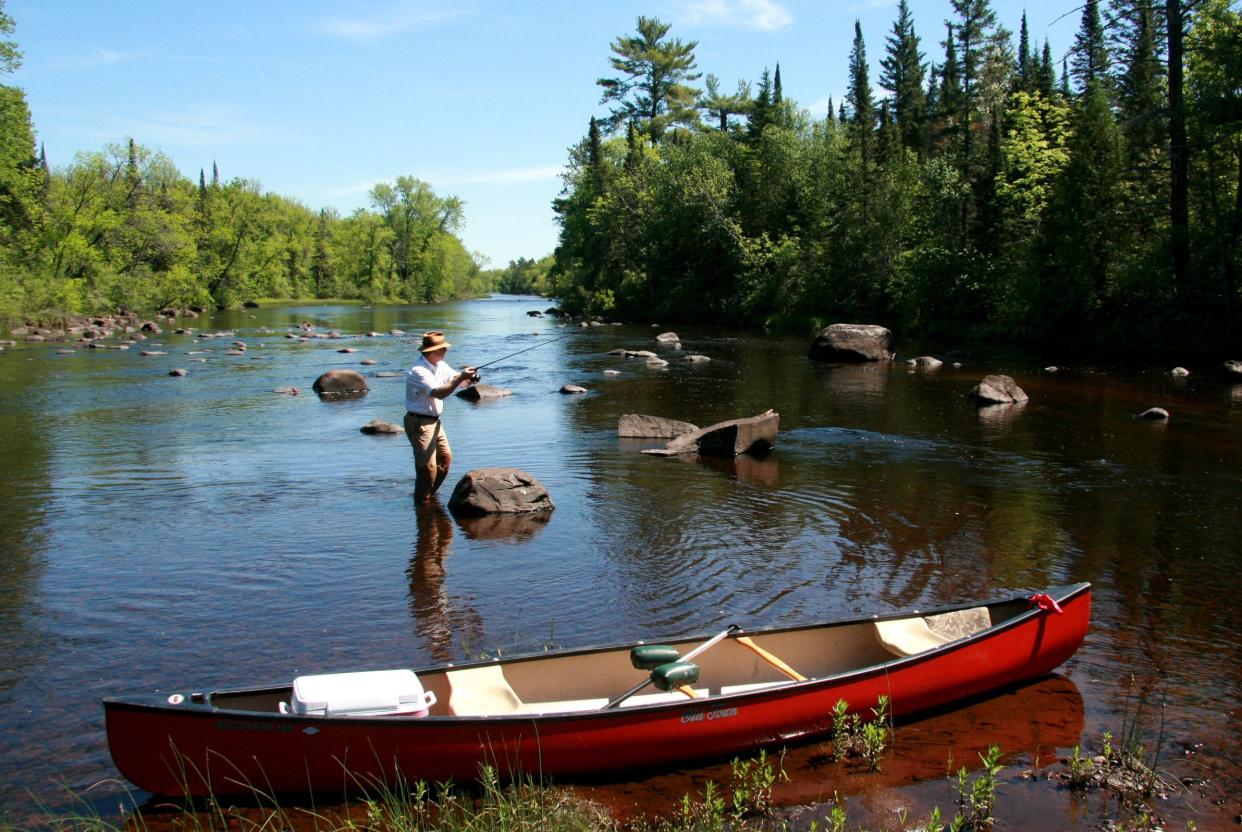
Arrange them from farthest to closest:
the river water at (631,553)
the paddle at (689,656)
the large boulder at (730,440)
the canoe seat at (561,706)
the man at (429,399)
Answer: the large boulder at (730,440)
the man at (429,399)
the river water at (631,553)
the canoe seat at (561,706)
the paddle at (689,656)

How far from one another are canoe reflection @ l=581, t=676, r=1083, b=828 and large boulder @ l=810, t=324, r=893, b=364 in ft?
92.0

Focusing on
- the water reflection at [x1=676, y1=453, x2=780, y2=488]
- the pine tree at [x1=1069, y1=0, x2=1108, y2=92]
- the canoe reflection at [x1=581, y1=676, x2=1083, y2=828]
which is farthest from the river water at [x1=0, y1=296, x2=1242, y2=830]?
the pine tree at [x1=1069, y1=0, x2=1108, y2=92]

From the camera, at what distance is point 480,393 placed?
1050 inches

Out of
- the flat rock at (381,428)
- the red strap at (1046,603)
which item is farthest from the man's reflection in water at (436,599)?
the flat rock at (381,428)

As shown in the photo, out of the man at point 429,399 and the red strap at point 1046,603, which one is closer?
the red strap at point 1046,603

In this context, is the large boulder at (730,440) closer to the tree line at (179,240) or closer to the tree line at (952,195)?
the tree line at (952,195)

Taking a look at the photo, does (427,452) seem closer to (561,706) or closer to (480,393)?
(561,706)

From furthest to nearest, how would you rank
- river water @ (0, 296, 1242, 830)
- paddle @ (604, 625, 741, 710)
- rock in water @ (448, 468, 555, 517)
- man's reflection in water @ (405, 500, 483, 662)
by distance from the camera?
rock in water @ (448, 468, 555, 517)
man's reflection in water @ (405, 500, 483, 662)
river water @ (0, 296, 1242, 830)
paddle @ (604, 625, 741, 710)

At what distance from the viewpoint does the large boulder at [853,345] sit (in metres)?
34.9

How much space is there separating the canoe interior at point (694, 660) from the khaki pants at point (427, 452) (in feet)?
22.0

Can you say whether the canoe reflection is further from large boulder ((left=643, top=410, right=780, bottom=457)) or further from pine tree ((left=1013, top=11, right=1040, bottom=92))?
pine tree ((left=1013, top=11, right=1040, bottom=92))

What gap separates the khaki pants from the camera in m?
13.0

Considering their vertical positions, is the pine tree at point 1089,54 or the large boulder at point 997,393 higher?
the pine tree at point 1089,54

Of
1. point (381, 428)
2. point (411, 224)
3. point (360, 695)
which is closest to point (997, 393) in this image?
point (381, 428)
